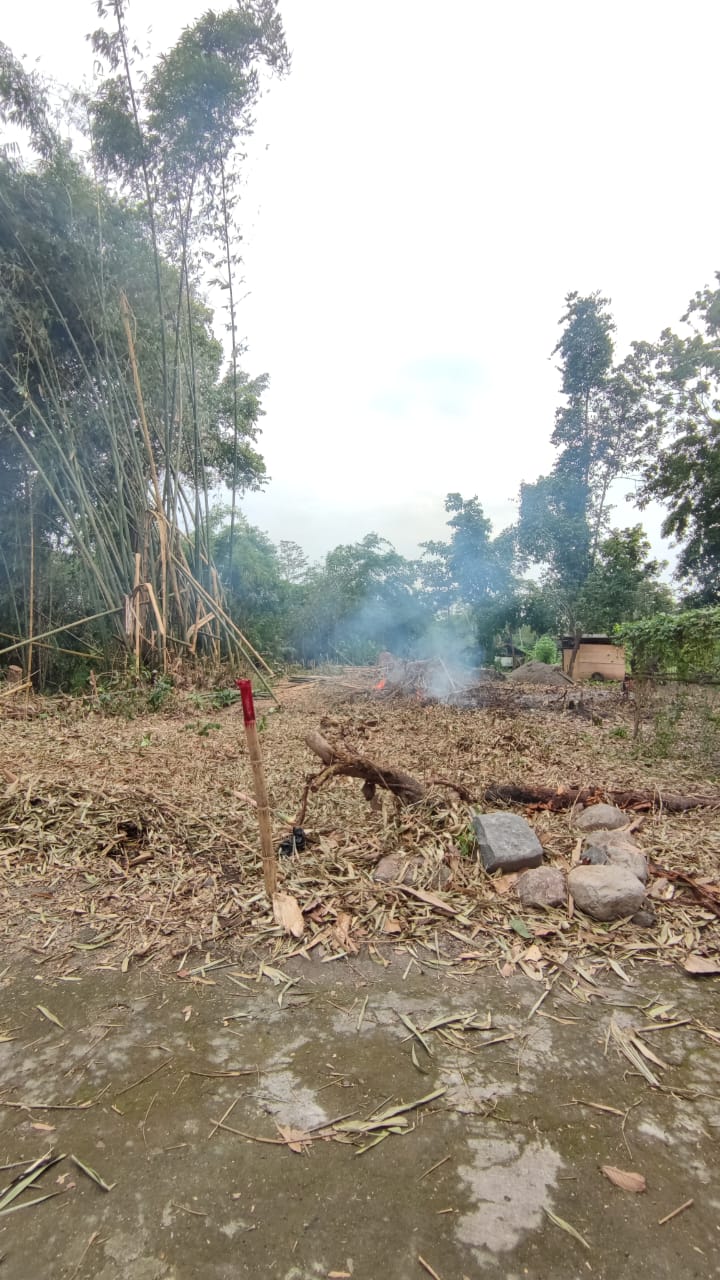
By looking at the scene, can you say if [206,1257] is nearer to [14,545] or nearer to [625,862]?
[625,862]

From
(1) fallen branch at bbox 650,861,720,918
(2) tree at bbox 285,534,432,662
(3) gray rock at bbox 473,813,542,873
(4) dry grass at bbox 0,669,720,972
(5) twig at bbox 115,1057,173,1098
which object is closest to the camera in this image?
(5) twig at bbox 115,1057,173,1098

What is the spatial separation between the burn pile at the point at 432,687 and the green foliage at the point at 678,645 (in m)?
2.46

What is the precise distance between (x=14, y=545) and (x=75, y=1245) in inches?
364

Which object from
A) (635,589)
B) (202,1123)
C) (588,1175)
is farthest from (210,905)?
(635,589)

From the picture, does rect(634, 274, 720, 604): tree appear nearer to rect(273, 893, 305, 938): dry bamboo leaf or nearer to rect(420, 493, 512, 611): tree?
rect(420, 493, 512, 611): tree

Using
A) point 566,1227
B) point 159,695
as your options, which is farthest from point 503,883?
point 159,695

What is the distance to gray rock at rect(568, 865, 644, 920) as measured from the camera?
1.95 m

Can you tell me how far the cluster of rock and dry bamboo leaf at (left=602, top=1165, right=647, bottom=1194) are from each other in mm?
974

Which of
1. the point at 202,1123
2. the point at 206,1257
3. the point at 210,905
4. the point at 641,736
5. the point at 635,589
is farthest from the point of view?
the point at 635,589

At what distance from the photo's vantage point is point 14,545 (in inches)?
333

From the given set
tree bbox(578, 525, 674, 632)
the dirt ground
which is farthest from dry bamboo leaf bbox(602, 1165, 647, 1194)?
tree bbox(578, 525, 674, 632)

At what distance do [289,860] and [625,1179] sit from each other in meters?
1.54

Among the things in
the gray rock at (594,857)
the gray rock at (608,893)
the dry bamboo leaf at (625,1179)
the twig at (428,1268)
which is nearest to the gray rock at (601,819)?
the gray rock at (594,857)

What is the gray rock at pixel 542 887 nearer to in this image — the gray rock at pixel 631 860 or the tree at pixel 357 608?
the gray rock at pixel 631 860
